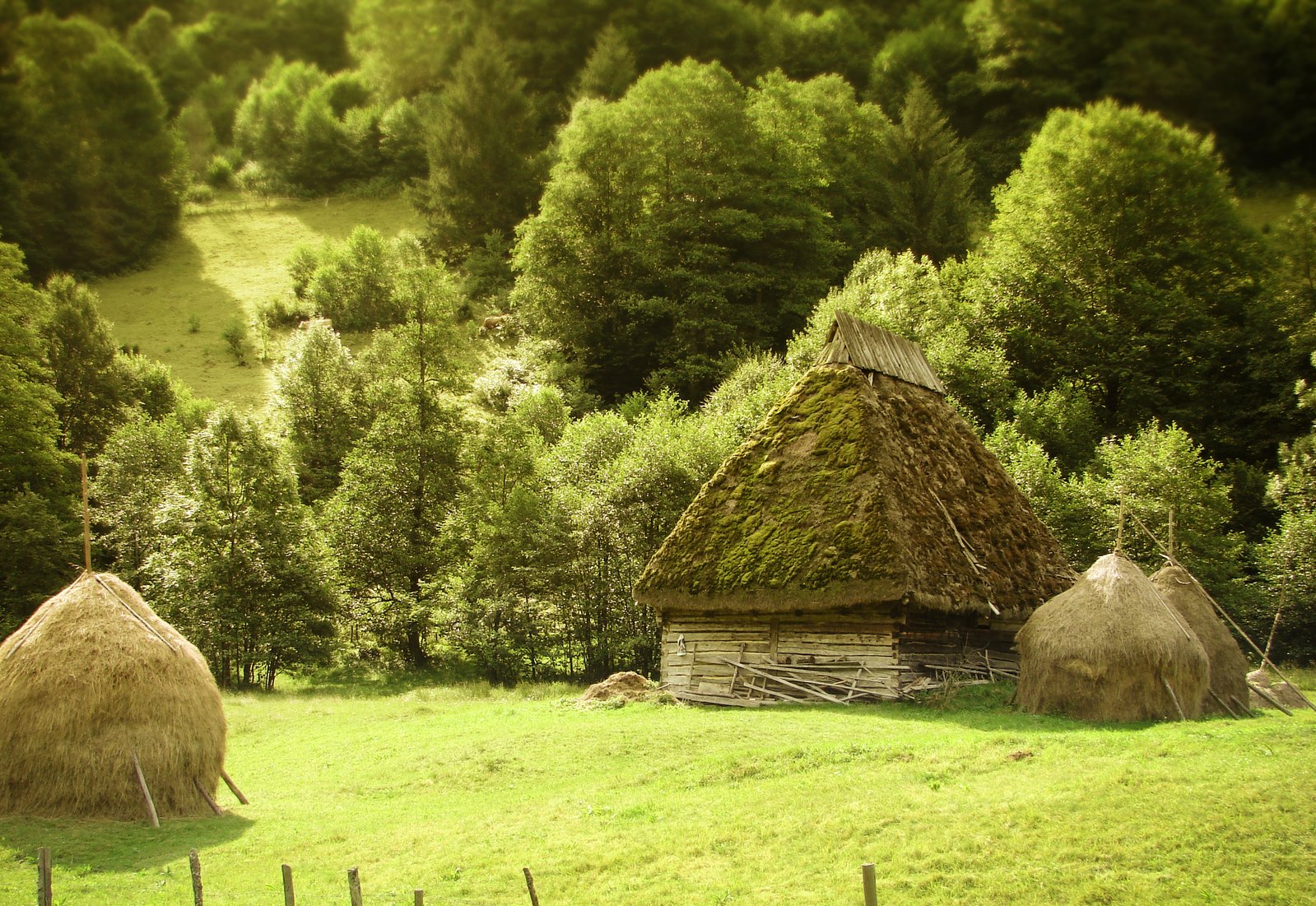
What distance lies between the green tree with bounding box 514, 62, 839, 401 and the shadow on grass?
3141 centimetres

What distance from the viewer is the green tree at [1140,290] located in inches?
1388

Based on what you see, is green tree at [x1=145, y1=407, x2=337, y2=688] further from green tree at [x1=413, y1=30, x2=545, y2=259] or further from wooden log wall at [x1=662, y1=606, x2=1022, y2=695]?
green tree at [x1=413, y1=30, x2=545, y2=259]

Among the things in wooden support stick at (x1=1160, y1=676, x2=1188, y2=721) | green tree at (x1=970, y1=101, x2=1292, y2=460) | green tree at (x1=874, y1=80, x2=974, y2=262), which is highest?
green tree at (x1=874, y1=80, x2=974, y2=262)

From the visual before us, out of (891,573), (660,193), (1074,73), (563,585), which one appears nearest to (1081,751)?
A: (891,573)

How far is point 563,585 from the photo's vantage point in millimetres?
28875

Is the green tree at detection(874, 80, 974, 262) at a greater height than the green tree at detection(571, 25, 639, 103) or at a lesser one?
lesser

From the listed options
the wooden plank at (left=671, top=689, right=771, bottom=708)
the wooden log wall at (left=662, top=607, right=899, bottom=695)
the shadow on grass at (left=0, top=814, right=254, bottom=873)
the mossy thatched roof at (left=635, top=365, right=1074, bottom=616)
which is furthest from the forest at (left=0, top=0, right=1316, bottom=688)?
the shadow on grass at (left=0, top=814, right=254, bottom=873)

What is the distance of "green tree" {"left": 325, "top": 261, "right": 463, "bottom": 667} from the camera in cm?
3161

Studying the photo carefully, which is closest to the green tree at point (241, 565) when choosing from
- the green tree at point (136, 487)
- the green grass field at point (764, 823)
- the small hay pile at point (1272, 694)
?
the green tree at point (136, 487)

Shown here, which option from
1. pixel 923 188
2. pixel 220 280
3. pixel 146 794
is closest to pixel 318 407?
pixel 220 280

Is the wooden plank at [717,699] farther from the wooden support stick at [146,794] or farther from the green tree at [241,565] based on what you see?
the green tree at [241,565]

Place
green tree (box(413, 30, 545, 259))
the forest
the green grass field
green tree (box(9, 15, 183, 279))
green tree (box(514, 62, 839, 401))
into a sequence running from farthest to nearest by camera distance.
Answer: green tree (box(9, 15, 183, 279))
green tree (box(413, 30, 545, 259))
green tree (box(514, 62, 839, 401))
the forest
the green grass field

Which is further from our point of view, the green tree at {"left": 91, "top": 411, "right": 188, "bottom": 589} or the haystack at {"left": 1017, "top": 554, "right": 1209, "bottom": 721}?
the green tree at {"left": 91, "top": 411, "right": 188, "bottom": 589}

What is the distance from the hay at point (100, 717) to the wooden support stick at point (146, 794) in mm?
66
